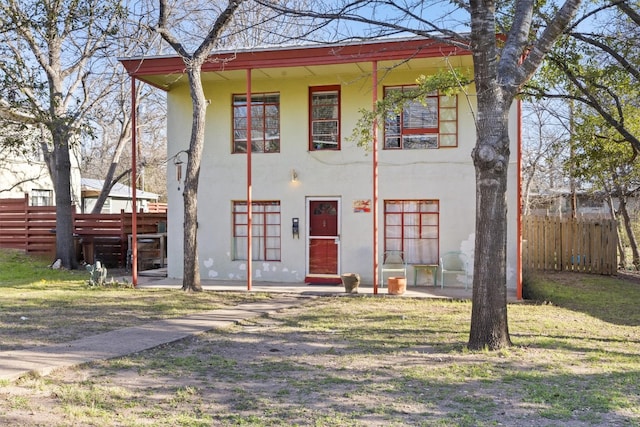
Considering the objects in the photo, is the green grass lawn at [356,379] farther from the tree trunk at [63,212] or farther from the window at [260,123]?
the tree trunk at [63,212]

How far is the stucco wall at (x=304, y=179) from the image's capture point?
13594 mm

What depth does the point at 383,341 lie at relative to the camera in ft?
25.6

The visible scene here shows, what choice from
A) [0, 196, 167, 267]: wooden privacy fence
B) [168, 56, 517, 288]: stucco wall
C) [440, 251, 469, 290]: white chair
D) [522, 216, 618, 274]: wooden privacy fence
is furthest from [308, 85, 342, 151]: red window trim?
[522, 216, 618, 274]: wooden privacy fence

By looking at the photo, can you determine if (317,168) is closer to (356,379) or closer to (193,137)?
(193,137)

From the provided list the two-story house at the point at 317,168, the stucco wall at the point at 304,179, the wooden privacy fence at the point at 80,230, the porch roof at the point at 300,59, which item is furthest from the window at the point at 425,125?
the wooden privacy fence at the point at 80,230

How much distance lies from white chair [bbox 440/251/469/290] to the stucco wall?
16cm

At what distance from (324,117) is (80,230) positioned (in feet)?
29.9

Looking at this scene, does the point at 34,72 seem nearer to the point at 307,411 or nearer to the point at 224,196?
the point at 224,196

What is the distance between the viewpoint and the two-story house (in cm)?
1349

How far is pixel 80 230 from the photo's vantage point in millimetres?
18422

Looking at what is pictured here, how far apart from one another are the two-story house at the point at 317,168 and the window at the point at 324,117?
0.03m

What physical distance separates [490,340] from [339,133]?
8288 millimetres

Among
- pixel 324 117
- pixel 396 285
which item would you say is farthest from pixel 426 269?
pixel 324 117

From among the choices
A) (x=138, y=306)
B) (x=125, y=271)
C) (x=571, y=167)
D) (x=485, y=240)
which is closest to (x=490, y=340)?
(x=485, y=240)
